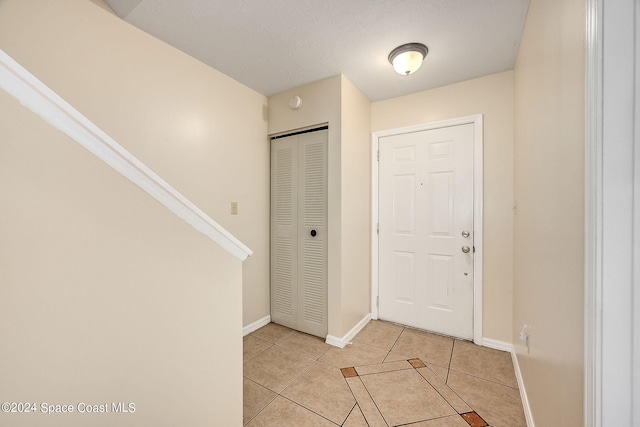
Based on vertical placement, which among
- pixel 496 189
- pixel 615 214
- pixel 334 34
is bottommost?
pixel 615 214

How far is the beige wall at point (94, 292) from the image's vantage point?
1.90 feet

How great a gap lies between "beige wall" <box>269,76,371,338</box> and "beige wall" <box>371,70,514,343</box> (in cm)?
100

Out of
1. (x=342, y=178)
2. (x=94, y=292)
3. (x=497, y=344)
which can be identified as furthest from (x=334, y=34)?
(x=497, y=344)

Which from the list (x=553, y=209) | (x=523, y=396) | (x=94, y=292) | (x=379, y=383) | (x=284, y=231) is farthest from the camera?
(x=284, y=231)

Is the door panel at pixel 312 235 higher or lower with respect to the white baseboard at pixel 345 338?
higher

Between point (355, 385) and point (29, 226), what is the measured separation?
187 cm

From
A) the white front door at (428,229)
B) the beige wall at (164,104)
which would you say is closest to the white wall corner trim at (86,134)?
the beige wall at (164,104)

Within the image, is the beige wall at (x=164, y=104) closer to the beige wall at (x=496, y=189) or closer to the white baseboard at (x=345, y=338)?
the white baseboard at (x=345, y=338)

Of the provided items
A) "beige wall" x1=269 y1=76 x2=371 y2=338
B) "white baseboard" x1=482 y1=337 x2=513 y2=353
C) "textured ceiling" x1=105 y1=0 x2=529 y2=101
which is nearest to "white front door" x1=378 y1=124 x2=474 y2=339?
"white baseboard" x1=482 y1=337 x2=513 y2=353

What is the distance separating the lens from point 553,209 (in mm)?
1018

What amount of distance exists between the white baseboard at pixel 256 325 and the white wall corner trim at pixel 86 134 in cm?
178

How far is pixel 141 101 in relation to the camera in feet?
5.75

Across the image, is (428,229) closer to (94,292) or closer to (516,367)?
(516,367)

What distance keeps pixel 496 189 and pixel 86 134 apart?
2.65 m
